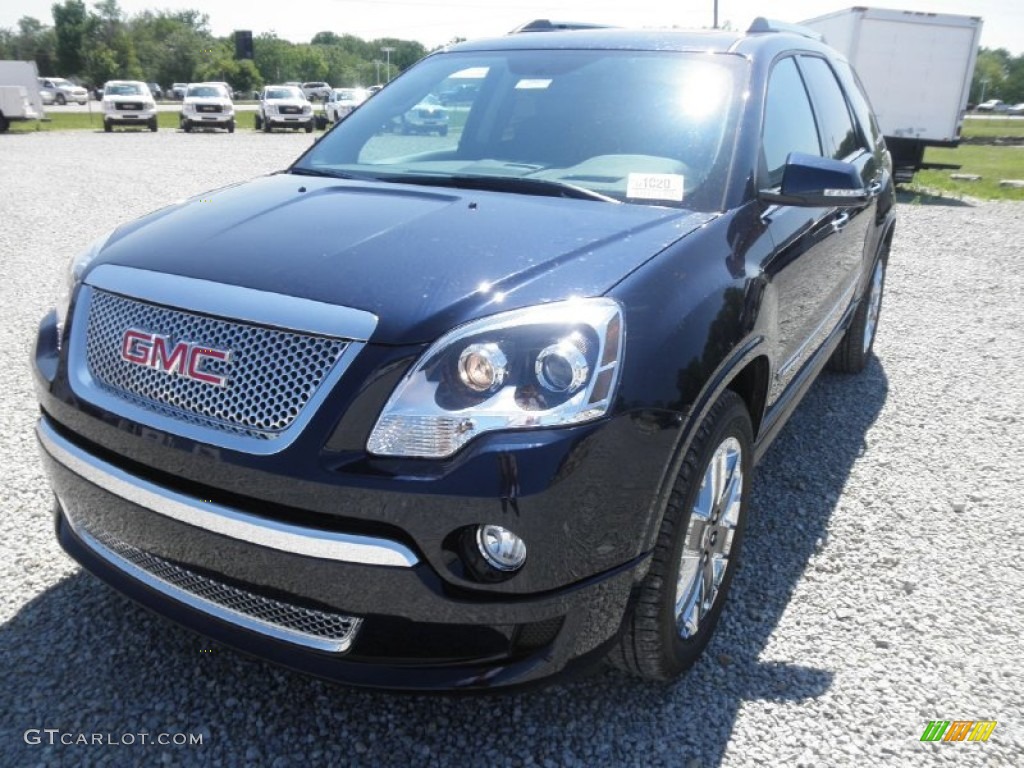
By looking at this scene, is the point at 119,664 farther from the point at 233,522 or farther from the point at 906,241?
the point at 906,241

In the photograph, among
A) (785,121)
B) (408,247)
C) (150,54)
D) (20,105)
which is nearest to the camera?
(408,247)

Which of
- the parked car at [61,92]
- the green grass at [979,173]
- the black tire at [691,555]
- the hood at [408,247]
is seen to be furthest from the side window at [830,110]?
the parked car at [61,92]

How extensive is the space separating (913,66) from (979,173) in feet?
22.4

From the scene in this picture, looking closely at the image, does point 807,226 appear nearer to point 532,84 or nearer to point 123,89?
point 532,84

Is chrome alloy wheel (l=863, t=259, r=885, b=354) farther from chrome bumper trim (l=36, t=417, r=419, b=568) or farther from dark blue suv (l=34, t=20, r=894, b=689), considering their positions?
chrome bumper trim (l=36, t=417, r=419, b=568)

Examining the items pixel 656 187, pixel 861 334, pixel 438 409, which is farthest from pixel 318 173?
pixel 861 334

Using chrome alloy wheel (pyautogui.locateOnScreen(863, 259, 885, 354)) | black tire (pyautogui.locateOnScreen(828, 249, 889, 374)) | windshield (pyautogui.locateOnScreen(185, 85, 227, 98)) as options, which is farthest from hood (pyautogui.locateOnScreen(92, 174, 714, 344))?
windshield (pyautogui.locateOnScreen(185, 85, 227, 98))

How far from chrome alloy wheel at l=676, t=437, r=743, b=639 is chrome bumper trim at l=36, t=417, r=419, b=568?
0.83m

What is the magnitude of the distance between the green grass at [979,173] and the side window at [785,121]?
14352 mm

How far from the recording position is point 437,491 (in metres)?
1.73

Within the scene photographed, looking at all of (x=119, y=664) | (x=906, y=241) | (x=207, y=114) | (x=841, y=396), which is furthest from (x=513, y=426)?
(x=207, y=114)

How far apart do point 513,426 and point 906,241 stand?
999cm

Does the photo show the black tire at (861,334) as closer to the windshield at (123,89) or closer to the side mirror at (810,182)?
the side mirror at (810,182)

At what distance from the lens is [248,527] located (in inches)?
72.3
